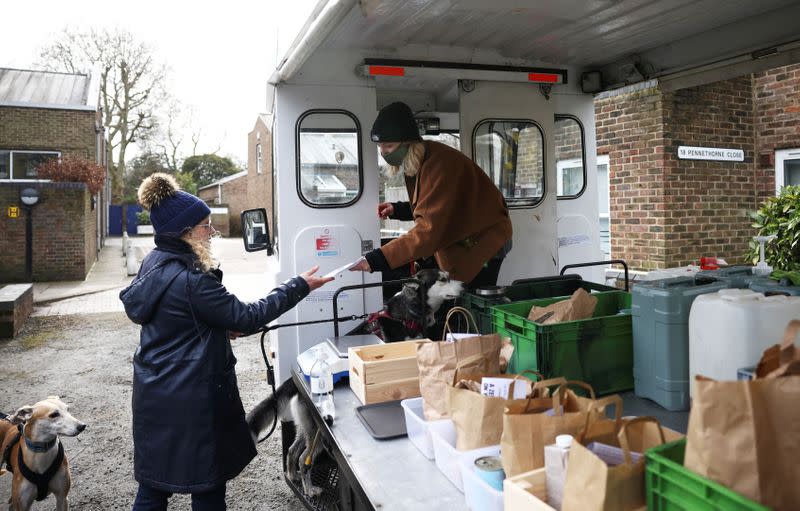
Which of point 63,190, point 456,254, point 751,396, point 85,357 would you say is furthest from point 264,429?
point 63,190

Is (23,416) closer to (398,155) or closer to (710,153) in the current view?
(398,155)

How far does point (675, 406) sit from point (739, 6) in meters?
2.57

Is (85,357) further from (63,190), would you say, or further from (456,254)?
(63,190)

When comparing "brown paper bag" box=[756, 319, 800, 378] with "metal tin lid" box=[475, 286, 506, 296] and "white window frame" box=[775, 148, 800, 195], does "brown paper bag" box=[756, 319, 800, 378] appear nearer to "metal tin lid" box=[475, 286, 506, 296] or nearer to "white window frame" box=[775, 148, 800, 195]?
"metal tin lid" box=[475, 286, 506, 296]

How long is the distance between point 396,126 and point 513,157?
58.6 inches

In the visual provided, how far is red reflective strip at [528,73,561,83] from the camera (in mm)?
4633

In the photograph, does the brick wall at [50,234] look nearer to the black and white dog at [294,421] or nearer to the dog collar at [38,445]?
the dog collar at [38,445]

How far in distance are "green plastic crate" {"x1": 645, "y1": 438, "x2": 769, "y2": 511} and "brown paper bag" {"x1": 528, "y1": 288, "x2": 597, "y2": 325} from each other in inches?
57.0

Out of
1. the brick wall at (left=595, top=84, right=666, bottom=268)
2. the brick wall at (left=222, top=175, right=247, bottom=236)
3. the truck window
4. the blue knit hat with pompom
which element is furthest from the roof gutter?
the brick wall at (left=222, top=175, right=247, bottom=236)

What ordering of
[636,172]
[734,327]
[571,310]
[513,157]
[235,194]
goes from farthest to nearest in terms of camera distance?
1. [235,194]
2. [636,172]
3. [513,157]
4. [571,310]
5. [734,327]

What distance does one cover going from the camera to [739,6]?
353 cm

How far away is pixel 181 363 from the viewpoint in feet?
8.75

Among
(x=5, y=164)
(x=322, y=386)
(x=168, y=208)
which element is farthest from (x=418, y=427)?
(x=5, y=164)

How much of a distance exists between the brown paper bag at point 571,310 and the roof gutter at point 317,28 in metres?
1.66
